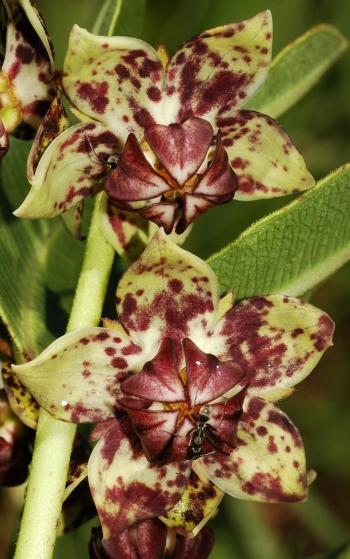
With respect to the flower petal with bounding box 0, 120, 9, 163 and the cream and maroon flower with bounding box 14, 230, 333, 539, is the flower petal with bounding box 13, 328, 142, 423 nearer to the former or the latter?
the cream and maroon flower with bounding box 14, 230, 333, 539

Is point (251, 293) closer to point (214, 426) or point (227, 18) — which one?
point (214, 426)

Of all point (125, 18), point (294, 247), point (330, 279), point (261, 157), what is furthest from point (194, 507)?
point (330, 279)

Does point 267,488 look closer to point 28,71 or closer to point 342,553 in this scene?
point 342,553

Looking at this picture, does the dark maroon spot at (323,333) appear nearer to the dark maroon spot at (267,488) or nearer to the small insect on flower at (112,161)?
the dark maroon spot at (267,488)

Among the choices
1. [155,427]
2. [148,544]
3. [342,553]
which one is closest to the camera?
[155,427]

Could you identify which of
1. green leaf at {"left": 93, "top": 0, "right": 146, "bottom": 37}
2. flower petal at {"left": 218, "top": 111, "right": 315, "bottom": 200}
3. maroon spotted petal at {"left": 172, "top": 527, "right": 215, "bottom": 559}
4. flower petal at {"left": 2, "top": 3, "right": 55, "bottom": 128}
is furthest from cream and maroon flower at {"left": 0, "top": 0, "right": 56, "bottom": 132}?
maroon spotted petal at {"left": 172, "top": 527, "right": 215, "bottom": 559}

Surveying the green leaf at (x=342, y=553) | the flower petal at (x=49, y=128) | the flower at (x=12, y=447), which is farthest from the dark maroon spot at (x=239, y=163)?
the green leaf at (x=342, y=553)

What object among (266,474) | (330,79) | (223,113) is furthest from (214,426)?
(330,79)
